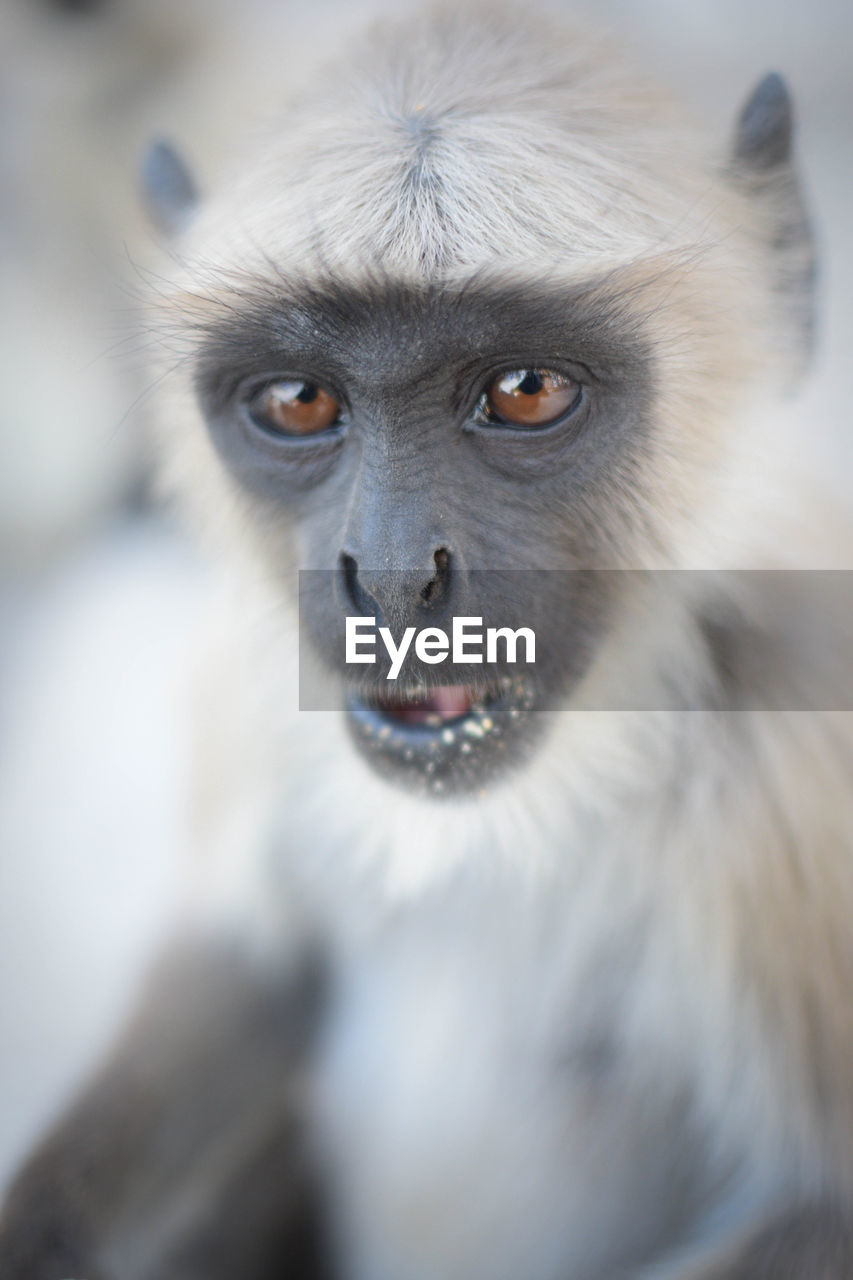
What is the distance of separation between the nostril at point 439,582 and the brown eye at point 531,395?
0.21 metres

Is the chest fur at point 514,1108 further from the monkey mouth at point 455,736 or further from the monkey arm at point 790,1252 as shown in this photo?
the monkey mouth at point 455,736

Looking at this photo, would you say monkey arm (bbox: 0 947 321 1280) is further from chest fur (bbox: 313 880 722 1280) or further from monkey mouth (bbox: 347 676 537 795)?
monkey mouth (bbox: 347 676 537 795)

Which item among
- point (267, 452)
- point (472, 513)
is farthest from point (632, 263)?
point (267, 452)

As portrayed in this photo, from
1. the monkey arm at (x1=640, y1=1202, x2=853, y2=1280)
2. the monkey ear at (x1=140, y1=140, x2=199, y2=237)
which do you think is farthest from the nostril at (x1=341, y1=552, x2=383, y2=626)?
the monkey arm at (x1=640, y1=1202, x2=853, y2=1280)

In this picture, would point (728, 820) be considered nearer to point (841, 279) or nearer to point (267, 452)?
point (267, 452)

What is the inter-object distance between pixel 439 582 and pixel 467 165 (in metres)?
0.49

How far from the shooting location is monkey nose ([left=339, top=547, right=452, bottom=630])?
1210mm

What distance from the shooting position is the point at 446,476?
1.31 metres

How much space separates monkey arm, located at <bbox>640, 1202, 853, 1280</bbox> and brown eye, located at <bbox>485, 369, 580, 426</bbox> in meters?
1.08

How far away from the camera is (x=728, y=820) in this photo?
5.04 ft

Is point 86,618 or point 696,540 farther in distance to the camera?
point 86,618

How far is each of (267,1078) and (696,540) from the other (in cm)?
120

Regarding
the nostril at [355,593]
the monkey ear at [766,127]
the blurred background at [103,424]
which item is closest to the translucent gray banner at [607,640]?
the nostril at [355,593]

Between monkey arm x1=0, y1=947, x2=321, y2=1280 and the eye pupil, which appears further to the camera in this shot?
monkey arm x1=0, y1=947, x2=321, y2=1280
